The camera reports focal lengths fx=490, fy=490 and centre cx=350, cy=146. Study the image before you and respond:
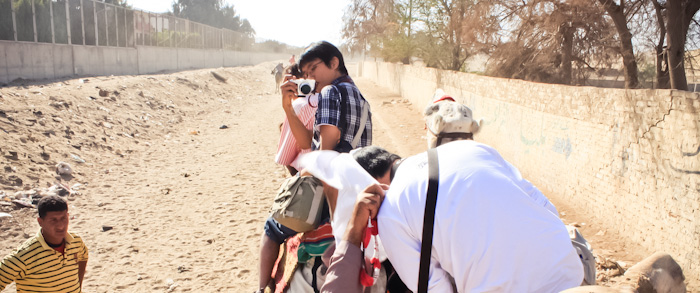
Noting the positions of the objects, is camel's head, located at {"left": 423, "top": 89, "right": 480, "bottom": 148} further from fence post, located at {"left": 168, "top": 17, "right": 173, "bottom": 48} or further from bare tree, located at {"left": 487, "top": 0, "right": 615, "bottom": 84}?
fence post, located at {"left": 168, "top": 17, "right": 173, "bottom": 48}

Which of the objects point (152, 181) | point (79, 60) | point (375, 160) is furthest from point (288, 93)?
point (79, 60)

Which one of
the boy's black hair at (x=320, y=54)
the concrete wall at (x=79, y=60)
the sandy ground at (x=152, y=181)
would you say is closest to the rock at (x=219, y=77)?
the concrete wall at (x=79, y=60)

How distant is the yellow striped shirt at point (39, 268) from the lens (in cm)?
294

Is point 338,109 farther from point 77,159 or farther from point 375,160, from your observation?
point 77,159

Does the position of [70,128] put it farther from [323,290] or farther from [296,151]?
[323,290]

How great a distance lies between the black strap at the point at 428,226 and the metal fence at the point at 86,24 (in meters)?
17.4

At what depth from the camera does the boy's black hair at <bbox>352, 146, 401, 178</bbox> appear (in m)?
1.95

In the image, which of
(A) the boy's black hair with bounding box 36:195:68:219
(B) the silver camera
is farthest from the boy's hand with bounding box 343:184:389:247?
(A) the boy's black hair with bounding box 36:195:68:219

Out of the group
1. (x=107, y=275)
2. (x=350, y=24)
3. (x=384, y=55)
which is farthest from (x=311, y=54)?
(x=350, y=24)

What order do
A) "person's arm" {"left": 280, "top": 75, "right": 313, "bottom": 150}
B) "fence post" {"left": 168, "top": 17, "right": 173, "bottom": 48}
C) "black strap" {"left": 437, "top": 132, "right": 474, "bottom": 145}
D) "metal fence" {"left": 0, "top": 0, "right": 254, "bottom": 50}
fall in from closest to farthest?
"black strap" {"left": 437, "top": 132, "right": 474, "bottom": 145} < "person's arm" {"left": 280, "top": 75, "right": 313, "bottom": 150} < "metal fence" {"left": 0, "top": 0, "right": 254, "bottom": 50} < "fence post" {"left": 168, "top": 17, "right": 173, "bottom": 48}

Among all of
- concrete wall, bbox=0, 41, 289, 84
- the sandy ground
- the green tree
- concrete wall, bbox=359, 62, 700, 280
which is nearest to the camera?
concrete wall, bbox=359, 62, 700, 280

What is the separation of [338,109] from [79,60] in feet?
62.6

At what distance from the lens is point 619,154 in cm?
562

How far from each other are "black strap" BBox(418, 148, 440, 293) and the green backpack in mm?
674
